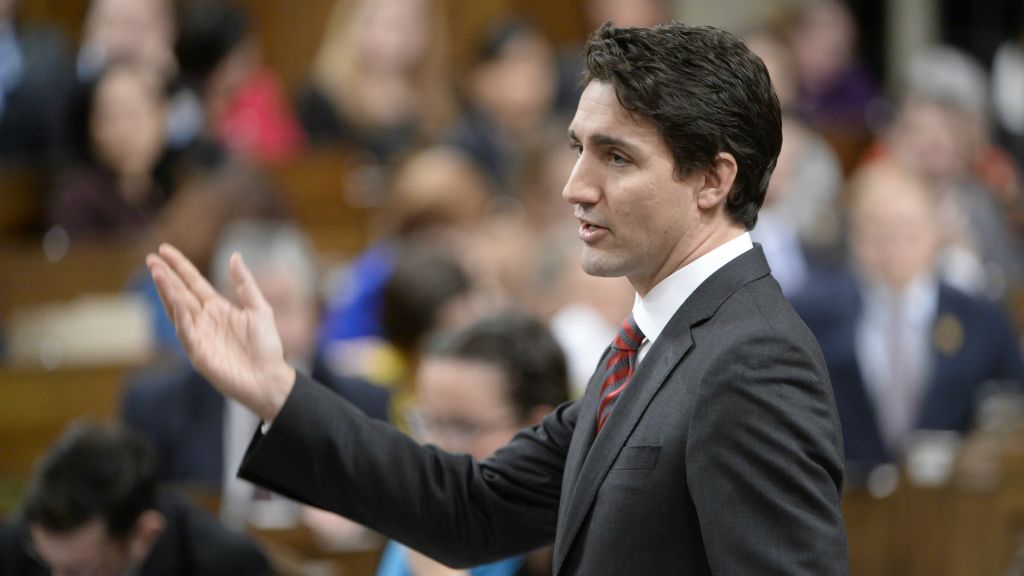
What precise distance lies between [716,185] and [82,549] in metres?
1.70

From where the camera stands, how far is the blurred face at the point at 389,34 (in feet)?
25.7

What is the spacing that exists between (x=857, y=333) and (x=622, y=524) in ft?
12.5

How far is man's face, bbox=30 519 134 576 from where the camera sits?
3002 mm

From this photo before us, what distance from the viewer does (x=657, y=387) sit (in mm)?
1812

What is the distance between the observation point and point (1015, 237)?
8.12m

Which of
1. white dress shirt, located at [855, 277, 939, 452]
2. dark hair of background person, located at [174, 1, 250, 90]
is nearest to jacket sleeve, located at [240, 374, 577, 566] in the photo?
white dress shirt, located at [855, 277, 939, 452]

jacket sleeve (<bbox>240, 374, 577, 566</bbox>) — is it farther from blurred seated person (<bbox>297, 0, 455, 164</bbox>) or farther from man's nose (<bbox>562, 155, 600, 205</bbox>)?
blurred seated person (<bbox>297, 0, 455, 164</bbox>)

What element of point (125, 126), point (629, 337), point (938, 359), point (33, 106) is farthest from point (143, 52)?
point (629, 337)

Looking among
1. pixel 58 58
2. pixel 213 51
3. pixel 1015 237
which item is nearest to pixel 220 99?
pixel 213 51

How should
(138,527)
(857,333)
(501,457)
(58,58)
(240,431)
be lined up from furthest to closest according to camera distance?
(58,58) → (857,333) → (240,431) → (138,527) → (501,457)

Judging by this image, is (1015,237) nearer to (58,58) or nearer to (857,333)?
(857,333)

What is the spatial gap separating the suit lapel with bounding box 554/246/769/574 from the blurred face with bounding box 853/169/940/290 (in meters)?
3.94

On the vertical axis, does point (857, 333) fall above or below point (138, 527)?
below

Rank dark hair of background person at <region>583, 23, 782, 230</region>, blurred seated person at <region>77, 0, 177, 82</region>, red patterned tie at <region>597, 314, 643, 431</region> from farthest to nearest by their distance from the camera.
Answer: blurred seated person at <region>77, 0, 177, 82</region>
red patterned tie at <region>597, 314, 643, 431</region>
dark hair of background person at <region>583, 23, 782, 230</region>
